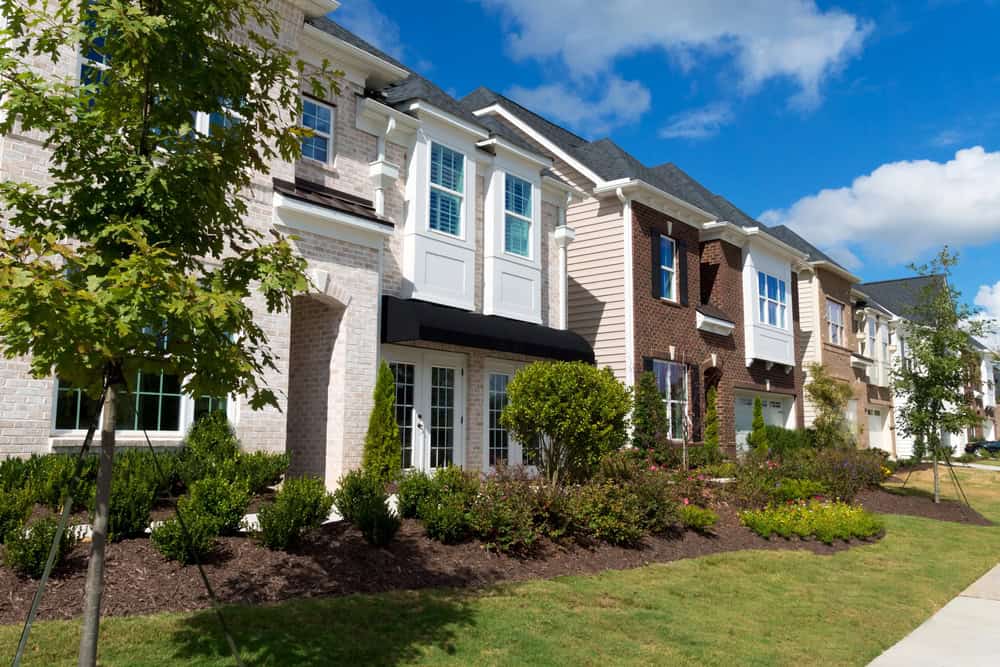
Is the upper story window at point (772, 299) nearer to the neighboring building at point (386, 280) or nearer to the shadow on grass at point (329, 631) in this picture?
the neighboring building at point (386, 280)

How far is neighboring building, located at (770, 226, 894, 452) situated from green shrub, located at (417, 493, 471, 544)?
2141 cm

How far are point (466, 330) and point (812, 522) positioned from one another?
6.59 meters

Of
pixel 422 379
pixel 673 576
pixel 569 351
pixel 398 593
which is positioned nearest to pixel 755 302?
pixel 569 351

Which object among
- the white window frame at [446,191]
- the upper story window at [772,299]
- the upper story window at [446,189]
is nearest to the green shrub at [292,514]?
the white window frame at [446,191]

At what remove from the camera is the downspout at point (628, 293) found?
62.2 ft

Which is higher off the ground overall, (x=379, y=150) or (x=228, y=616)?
(x=379, y=150)

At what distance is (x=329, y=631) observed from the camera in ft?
19.4

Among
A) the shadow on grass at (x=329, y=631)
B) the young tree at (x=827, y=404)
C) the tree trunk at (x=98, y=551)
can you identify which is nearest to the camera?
the tree trunk at (x=98, y=551)

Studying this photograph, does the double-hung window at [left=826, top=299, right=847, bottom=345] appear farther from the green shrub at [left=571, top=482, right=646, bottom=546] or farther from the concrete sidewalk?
the green shrub at [left=571, top=482, right=646, bottom=546]

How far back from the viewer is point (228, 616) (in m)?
6.05

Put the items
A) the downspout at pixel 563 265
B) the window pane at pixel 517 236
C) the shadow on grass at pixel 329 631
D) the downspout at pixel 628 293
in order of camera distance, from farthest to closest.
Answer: the downspout at pixel 628 293
the downspout at pixel 563 265
the window pane at pixel 517 236
the shadow on grass at pixel 329 631

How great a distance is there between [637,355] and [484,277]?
5.43 metres

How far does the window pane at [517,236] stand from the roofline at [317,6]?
5.53 m

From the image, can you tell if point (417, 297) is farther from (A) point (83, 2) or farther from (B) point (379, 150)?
(A) point (83, 2)
